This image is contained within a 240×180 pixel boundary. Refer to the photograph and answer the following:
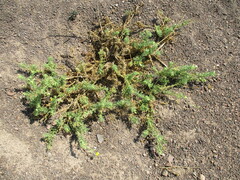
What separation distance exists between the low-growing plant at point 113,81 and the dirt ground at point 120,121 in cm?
16

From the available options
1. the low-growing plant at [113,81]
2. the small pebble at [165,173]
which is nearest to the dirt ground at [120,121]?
the small pebble at [165,173]

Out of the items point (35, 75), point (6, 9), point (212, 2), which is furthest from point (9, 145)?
point (212, 2)

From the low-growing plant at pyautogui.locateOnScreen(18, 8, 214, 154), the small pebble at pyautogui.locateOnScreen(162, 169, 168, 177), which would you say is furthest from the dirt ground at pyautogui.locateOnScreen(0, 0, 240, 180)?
the low-growing plant at pyautogui.locateOnScreen(18, 8, 214, 154)

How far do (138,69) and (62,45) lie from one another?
1.18m

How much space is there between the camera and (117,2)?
3246mm

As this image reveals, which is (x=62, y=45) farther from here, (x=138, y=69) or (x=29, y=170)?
(x=29, y=170)

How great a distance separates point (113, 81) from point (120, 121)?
593 millimetres

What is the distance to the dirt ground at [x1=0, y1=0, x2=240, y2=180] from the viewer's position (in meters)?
2.99

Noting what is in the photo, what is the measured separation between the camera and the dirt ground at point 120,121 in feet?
9.82

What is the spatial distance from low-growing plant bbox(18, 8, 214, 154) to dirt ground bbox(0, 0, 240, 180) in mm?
161

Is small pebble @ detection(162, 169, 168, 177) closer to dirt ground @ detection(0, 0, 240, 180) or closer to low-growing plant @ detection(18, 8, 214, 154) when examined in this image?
dirt ground @ detection(0, 0, 240, 180)

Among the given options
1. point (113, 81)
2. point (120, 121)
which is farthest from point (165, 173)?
point (113, 81)

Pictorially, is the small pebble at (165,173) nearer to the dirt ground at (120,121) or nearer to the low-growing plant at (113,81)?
the dirt ground at (120,121)

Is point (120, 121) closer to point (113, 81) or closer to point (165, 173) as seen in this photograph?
point (113, 81)
